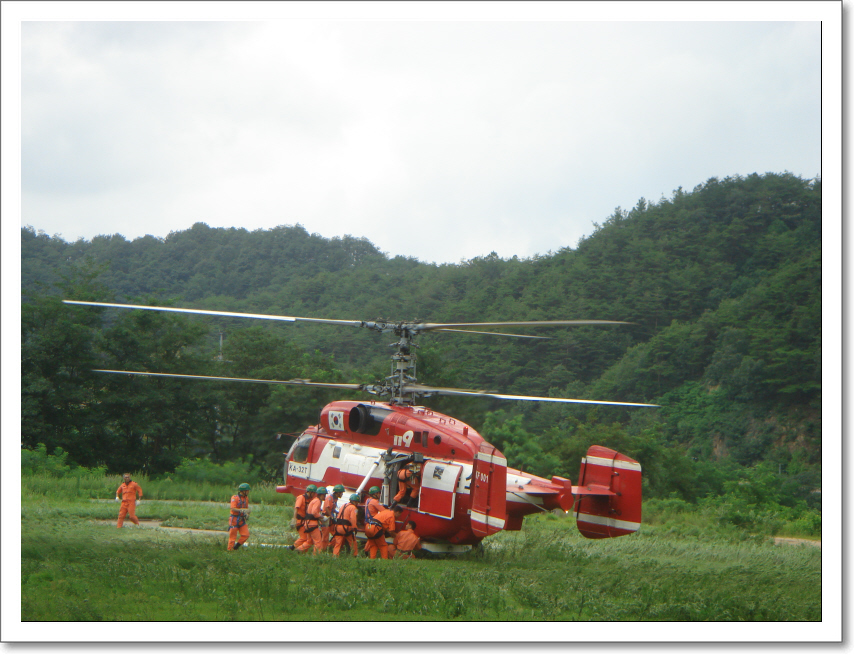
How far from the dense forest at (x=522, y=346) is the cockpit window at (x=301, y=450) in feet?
17.1

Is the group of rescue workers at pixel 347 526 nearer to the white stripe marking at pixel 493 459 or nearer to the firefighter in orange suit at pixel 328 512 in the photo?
the firefighter in orange suit at pixel 328 512

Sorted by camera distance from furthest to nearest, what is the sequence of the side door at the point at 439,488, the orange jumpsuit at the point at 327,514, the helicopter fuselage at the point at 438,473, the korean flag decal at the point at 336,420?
the korean flag decal at the point at 336,420
the orange jumpsuit at the point at 327,514
the side door at the point at 439,488
the helicopter fuselage at the point at 438,473

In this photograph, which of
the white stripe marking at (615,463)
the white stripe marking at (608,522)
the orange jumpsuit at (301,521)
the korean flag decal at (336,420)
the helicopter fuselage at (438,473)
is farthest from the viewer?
the korean flag decal at (336,420)

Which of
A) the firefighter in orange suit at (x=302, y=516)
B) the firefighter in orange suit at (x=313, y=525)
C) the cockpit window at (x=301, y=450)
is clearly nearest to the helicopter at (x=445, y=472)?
the firefighter in orange suit at (x=313, y=525)

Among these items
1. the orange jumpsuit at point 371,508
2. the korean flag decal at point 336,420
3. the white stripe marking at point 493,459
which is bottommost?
the orange jumpsuit at point 371,508

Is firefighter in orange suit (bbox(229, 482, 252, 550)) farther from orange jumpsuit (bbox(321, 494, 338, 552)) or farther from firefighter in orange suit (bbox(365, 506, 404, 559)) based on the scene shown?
firefighter in orange suit (bbox(365, 506, 404, 559))

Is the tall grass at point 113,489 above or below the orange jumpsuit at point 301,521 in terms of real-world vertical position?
below

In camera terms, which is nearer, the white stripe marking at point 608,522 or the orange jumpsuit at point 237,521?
the white stripe marking at point 608,522

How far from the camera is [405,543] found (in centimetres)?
1107

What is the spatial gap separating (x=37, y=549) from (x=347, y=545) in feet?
13.0

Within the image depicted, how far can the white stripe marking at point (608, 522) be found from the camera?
1035cm

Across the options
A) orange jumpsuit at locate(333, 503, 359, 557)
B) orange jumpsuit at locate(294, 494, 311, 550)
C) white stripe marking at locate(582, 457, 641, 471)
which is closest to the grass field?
orange jumpsuit at locate(294, 494, 311, 550)

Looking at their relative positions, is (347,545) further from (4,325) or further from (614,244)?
(614,244)
